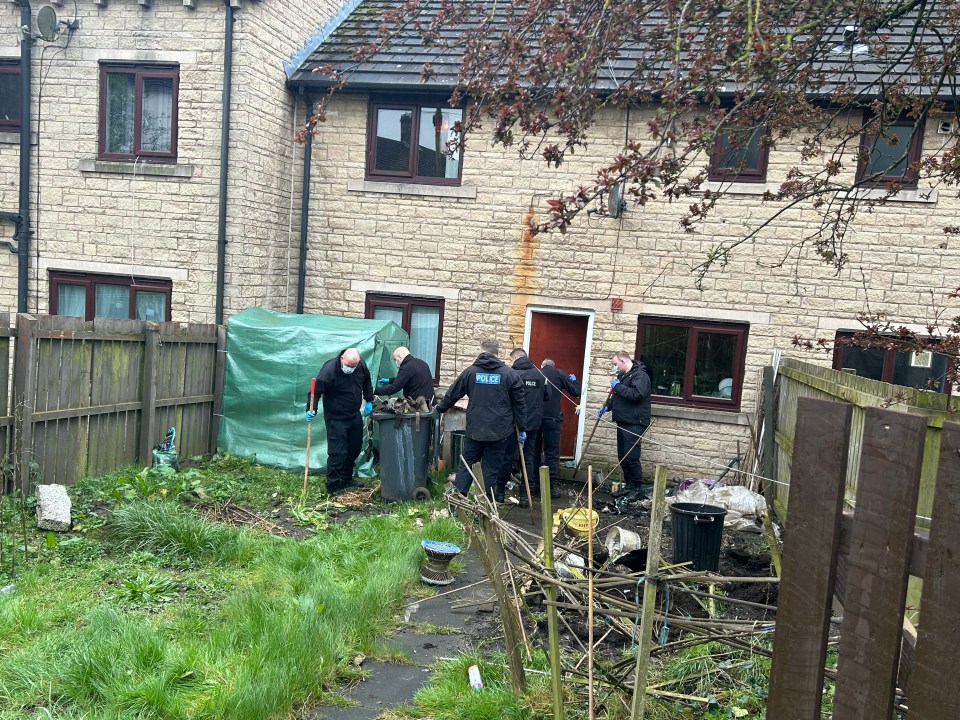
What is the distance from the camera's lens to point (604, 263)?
12227 mm

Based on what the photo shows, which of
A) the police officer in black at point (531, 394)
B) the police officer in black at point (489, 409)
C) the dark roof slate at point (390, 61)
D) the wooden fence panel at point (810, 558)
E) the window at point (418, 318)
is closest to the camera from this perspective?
the wooden fence panel at point (810, 558)

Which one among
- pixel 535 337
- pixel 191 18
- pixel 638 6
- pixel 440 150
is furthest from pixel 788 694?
pixel 191 18

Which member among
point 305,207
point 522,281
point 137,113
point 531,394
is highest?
point 137,113

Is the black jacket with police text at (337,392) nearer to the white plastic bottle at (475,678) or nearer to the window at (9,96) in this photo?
the white plastic bottle at (475,678)

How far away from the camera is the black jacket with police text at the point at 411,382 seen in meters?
11.3

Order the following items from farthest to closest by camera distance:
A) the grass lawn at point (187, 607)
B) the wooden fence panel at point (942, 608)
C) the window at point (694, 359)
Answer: the window at point (694, 359) → the grass lawn at point (187, 607) → the wooden fence panel at point (942, 608)

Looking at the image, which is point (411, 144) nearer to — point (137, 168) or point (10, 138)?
point (137, 168)

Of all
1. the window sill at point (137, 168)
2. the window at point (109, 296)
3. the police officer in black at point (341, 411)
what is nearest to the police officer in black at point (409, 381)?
the police officer in black at point (341, 411)

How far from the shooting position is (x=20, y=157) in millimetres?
12609

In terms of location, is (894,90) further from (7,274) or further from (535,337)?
(7,274)

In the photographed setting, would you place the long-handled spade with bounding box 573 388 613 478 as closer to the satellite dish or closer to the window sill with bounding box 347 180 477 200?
the window sill with bounding box 347 180 477 200

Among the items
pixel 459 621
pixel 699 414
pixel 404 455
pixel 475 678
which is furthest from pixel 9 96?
pixel 475 678

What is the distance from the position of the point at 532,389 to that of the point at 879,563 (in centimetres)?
937

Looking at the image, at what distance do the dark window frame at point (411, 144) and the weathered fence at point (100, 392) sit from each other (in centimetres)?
338
